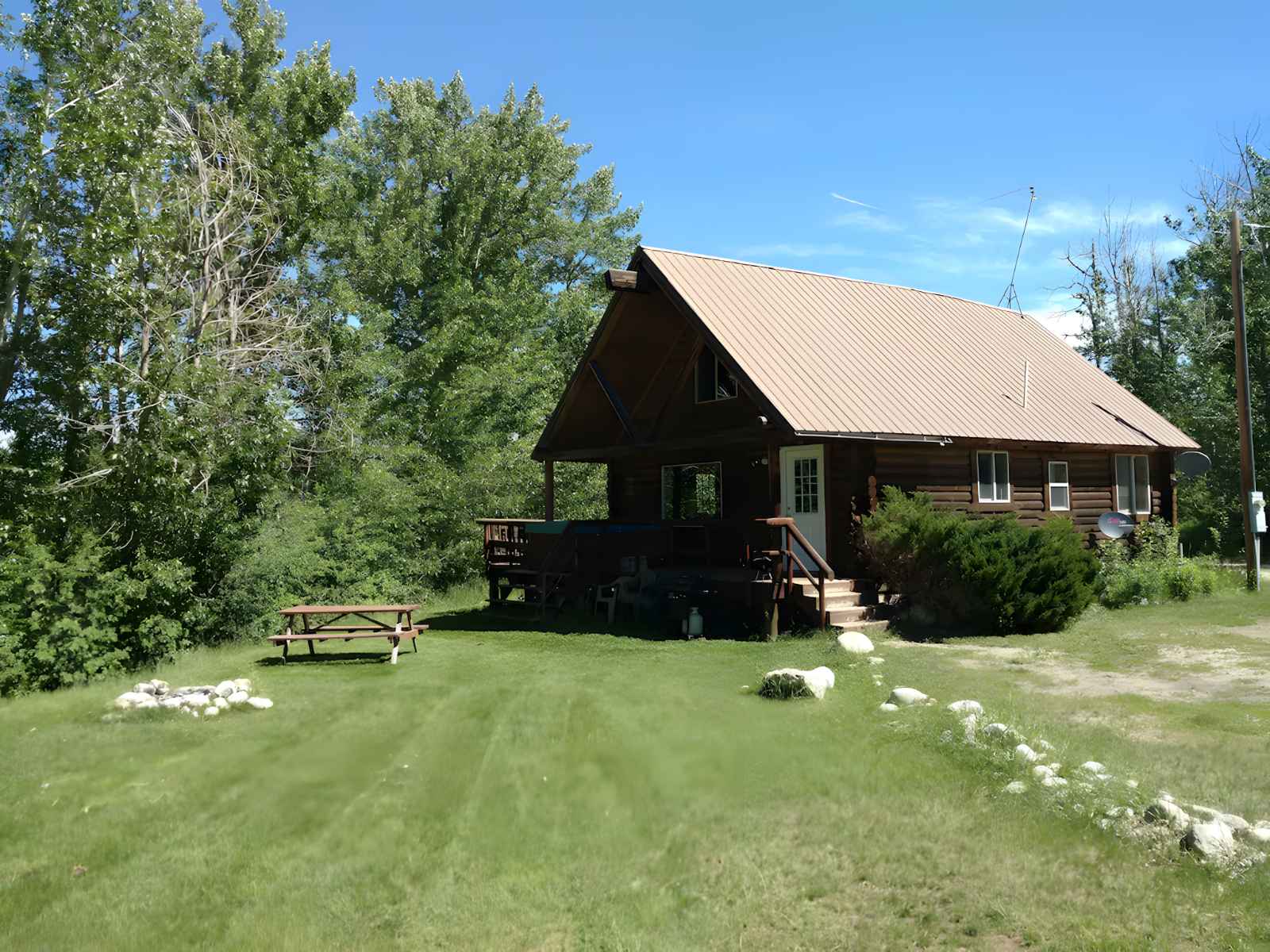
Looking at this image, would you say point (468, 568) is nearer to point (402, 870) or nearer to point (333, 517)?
point (333, 517)

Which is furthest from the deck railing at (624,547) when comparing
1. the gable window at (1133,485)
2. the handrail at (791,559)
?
the gable window at (1133,485)

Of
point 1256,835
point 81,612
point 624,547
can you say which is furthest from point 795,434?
point 81,612

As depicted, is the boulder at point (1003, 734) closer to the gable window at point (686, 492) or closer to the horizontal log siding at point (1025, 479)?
the horizontal log siding at point (1025, 479)

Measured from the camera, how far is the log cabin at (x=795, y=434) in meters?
16.4

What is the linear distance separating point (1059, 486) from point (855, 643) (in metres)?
9.73

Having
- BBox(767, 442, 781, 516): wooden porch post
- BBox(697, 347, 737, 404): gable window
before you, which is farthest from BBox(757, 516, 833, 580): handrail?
BBox(697, 347, 737, 404): gable window

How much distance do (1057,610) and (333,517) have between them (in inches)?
553

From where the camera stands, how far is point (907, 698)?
904 centimetres

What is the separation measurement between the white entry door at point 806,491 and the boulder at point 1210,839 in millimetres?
11654

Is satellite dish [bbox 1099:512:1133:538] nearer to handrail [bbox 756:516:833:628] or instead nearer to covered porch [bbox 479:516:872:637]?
covered porch [bbox 479:516:872:637]

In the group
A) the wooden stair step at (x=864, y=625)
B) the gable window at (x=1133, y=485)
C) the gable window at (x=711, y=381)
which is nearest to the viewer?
the wooden stair step at (x=864, y=625)

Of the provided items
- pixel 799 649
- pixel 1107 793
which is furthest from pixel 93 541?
pixel 1107 793

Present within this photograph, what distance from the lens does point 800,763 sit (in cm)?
708

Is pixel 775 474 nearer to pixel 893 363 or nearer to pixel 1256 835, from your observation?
pixel 893 363
